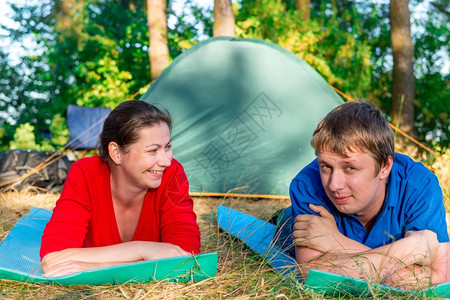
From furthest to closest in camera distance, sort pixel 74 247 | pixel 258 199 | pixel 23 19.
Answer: pixel 23 19 < pixel 258 199 < pixel 74 247

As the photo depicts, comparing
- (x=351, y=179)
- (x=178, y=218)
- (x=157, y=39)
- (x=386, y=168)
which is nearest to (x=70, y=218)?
(x=178, y=218)

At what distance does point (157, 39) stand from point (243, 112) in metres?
3.31

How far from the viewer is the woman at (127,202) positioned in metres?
2.03

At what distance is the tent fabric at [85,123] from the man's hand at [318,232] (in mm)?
4883

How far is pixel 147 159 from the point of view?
7.16 feet

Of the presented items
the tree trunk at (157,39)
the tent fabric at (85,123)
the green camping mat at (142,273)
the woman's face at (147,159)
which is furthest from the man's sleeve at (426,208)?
the tree trunk at (157,39)

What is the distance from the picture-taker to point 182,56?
4691 millimetres

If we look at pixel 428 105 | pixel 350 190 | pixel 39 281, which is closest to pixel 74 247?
pixel 39 281

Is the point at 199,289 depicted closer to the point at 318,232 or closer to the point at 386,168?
the point at 318,232

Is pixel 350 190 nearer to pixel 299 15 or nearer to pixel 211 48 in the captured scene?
pixel 211 48

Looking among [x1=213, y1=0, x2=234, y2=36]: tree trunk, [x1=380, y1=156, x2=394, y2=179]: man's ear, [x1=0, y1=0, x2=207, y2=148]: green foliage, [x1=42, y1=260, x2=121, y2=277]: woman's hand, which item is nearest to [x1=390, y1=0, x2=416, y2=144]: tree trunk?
[x1=213, y1=0, x2=234, y2=36]: tree trunk

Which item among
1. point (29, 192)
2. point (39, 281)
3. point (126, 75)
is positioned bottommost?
point (29, 192)

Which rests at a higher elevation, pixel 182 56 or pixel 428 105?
pixel 182 56

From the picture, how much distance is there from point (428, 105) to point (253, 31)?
3.08 m
